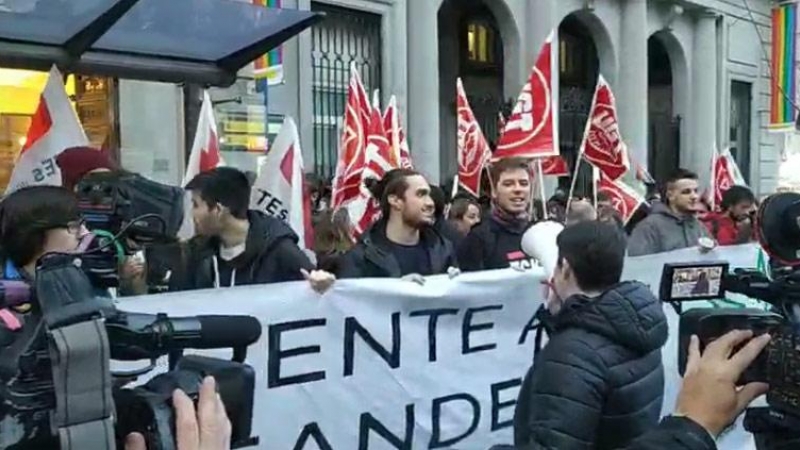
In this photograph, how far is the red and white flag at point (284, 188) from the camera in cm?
659

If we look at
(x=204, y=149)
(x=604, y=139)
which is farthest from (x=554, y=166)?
(x=204, y=149)

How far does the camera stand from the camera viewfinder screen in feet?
7.16

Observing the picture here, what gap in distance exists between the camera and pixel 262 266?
15.7ft

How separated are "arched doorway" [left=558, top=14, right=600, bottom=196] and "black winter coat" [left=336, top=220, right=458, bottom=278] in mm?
14733

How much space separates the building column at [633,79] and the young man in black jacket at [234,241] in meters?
16.5

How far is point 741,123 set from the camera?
25.8 metres

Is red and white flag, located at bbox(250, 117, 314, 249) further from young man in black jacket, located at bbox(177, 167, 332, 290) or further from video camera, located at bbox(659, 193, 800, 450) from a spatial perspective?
video camera, located at bbox(659, 193, 800, 450)

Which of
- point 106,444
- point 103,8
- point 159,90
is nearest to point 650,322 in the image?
point 106,444

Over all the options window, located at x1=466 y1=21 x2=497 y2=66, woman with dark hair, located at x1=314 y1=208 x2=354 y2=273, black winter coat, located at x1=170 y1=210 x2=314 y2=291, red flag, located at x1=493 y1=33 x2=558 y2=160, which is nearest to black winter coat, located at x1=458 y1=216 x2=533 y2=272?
woman with dark hair, located at x1=314 y1=208 x2=354 y2=273

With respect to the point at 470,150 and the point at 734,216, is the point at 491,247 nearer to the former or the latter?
the point at 734,216

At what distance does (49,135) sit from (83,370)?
393 centimetres

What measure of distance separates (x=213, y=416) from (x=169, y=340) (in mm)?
172

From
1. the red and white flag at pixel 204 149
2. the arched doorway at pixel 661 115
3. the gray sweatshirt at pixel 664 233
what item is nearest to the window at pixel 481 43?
the arched doorway at pixel 661 115

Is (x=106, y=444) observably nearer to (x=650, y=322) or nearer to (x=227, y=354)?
(x=650, y=322)
